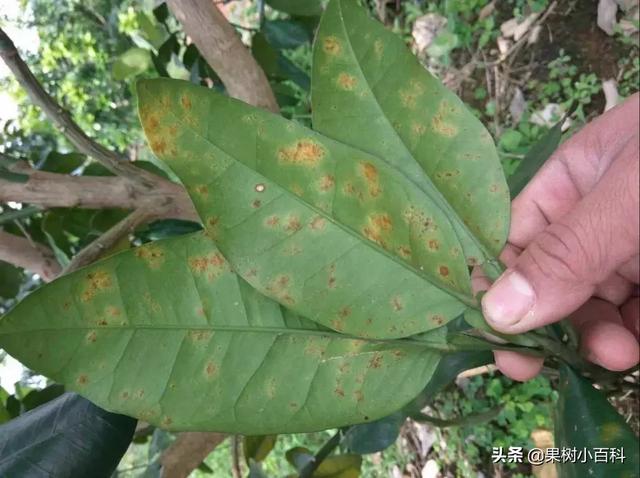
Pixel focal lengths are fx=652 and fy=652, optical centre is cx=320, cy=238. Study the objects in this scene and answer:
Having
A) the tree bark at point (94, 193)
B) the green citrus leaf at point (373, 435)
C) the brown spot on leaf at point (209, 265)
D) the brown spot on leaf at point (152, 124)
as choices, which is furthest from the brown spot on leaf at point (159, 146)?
the green citrus leaf at point (373, 435)

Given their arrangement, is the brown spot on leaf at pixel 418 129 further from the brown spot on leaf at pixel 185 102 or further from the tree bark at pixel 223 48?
the tree bark at pixel 223 48

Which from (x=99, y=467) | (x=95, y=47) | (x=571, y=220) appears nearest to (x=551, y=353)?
(x=571, y=220)

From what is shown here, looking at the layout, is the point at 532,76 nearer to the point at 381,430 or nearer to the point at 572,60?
the point at 572,60

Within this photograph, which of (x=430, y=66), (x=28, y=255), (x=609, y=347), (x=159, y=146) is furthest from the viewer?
(x=430, y=66)

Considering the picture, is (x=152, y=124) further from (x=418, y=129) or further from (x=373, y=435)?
(x=373, y=435)

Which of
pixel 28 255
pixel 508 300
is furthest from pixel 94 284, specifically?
pixel 28 255

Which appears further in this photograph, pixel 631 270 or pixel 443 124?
pixel 631 270

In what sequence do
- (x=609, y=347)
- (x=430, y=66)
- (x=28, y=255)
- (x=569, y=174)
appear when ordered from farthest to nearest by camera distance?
(x=430, y=66) → (x=28, y=255) → (x=569, y=174) → (x=609, y=347)
